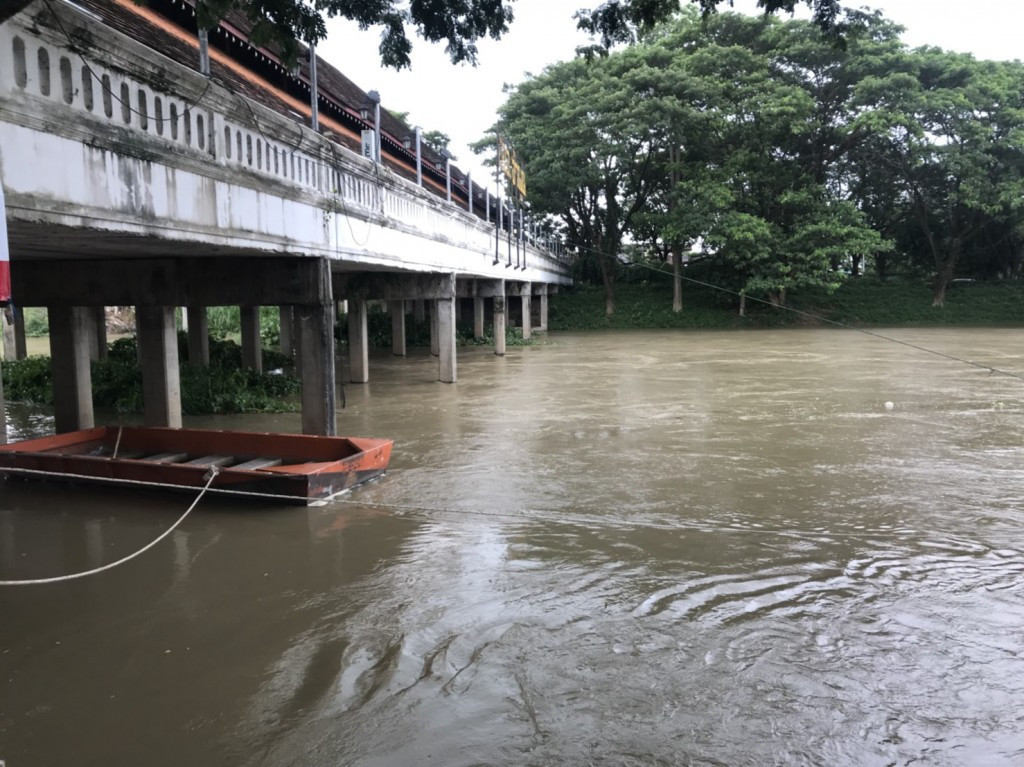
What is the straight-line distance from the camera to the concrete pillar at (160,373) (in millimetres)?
9773

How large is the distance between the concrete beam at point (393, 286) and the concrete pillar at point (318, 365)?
275 inches

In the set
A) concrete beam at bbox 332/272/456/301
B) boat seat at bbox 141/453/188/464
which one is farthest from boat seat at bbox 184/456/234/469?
concrete beam at bbox 332/272/456/301

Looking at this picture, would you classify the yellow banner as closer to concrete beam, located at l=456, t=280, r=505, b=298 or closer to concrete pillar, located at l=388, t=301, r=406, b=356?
concrete beam, located at l=456, t=280, r=505, b=298

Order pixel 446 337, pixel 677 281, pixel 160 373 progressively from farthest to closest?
pixel 677 281 < pixel 446 337 < pixel 160 373

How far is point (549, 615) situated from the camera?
5.09m

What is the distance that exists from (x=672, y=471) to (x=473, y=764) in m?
5.86

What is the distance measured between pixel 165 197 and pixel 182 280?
10.4ft

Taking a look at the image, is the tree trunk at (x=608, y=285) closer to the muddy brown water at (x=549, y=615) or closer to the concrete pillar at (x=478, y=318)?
the concrete pillar at (x=478, y=318)

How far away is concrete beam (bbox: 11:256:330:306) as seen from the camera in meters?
9.51

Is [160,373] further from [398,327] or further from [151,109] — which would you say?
[398,327]

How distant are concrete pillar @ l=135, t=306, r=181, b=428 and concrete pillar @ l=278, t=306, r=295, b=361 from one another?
1154cm


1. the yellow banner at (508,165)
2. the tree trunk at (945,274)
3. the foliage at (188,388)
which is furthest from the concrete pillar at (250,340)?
the tree trunk at (945,274)

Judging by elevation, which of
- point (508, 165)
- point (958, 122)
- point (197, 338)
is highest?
point (958, 122)

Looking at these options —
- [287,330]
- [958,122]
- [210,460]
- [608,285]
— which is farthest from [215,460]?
[958,122]
